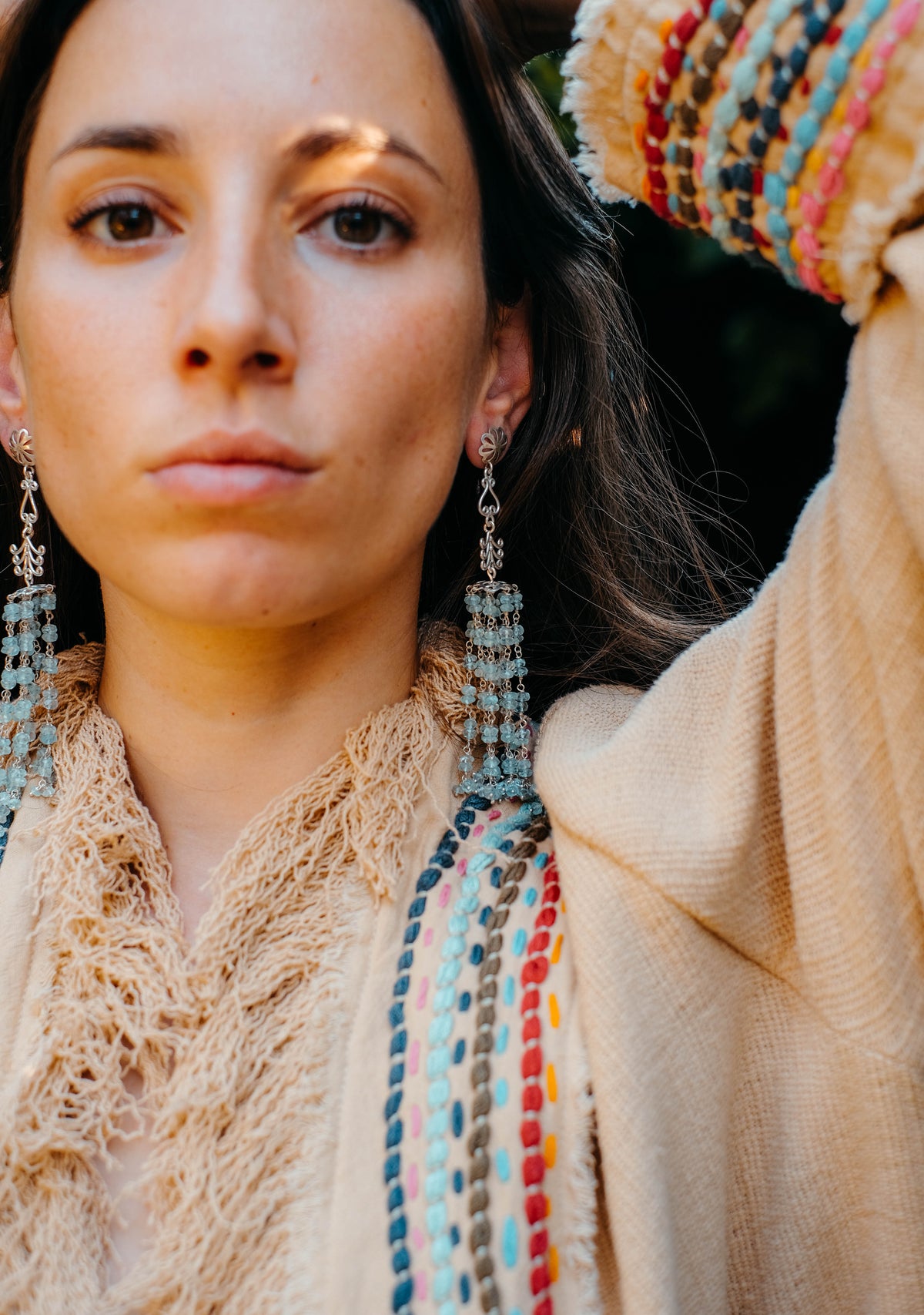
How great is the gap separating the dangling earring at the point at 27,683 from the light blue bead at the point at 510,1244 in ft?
2.35

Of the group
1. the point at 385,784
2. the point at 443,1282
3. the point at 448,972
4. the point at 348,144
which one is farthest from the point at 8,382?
the point at 443,1282

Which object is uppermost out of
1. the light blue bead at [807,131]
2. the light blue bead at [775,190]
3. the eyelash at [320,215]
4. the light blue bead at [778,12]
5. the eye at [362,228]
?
the eyelash at [320,215]

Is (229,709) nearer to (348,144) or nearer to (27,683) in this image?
(27,683)

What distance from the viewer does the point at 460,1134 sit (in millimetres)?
1291

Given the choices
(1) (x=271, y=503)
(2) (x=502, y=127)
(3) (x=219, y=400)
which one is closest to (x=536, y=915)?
(1) (x=271, y=503)

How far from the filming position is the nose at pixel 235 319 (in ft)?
4.31

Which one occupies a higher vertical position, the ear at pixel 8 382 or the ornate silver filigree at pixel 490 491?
the ear at pixel 8 382

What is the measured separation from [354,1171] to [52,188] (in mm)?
1097

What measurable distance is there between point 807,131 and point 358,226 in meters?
0.52

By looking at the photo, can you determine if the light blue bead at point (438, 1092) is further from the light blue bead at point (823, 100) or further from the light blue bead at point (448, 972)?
the light blue bead at point (823, 100)

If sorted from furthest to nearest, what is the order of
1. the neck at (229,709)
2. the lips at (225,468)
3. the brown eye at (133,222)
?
the neck at (229,709)
the brown eye at (133,222)
the lips at (225,468)

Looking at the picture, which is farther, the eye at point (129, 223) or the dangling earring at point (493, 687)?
the dangling earring at point (493, 687)

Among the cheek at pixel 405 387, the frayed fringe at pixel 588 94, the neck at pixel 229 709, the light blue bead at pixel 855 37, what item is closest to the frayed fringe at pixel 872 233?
the light blue bead at pixel 855 37

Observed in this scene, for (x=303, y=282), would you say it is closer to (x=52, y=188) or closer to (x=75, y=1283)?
(x=52, y=188)
